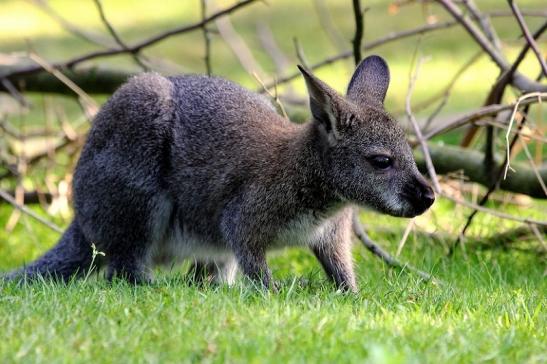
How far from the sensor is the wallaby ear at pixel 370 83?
550 cm

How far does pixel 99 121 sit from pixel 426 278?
2.14 m

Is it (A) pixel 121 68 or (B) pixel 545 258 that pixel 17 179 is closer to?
(A) pixel 121 68

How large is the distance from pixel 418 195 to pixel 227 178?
1.14 m

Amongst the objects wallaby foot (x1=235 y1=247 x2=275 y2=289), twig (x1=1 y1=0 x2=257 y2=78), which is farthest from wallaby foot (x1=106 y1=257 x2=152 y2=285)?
twig (x1=1 y1=0 x2=257 y2=78)

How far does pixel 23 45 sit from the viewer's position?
16375mm

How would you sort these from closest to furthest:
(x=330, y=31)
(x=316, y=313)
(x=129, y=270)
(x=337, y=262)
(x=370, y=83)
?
(x=316, y=313) → (x=337, y=262) → (x=370, y=83) → (x=129, y=270) → (x=330, y=31)

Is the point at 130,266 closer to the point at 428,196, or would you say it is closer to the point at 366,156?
the point at 366,156

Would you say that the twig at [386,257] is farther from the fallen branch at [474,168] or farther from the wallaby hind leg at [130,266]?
the wallaby hind leg at [130,266]

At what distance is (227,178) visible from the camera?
564 cm

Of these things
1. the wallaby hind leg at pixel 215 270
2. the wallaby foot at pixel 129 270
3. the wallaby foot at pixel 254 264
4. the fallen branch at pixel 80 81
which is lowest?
the wallaby hind leg at pixel 215 270

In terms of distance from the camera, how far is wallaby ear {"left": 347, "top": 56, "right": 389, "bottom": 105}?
5.50 m

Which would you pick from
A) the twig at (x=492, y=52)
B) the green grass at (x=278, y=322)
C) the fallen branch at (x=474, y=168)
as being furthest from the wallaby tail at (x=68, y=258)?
the twig at (x=492, y=52)

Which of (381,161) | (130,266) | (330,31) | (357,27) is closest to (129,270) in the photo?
(130,266)

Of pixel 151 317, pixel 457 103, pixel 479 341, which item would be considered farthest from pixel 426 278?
pixel 457 103
